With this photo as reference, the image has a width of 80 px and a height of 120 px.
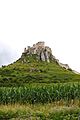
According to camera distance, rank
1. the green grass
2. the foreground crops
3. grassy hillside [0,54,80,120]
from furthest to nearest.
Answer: the foreground crops < grassy hillside [0,54,80,120] < the green grass

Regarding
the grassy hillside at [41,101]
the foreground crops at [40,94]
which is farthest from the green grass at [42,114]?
the foreground crops at [40,94]

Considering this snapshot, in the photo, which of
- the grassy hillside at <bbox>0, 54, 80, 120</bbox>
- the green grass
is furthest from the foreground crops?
the green grass

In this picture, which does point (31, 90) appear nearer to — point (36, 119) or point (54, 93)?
point (54, 93)

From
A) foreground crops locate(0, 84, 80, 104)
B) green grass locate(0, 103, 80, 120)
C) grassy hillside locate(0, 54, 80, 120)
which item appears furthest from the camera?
foreground crops locate(0, 84, 80, 104)

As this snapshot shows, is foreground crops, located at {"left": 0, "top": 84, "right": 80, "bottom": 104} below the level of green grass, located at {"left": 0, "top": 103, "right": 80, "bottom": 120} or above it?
above

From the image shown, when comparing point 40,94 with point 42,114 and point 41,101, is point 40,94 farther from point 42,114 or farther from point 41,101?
point 42,114

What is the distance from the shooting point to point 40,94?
42438 mm

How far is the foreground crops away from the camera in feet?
136

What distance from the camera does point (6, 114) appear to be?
23219 mm

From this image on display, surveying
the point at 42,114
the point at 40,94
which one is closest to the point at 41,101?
the point at 40,94

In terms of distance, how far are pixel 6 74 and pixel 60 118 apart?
164 metres

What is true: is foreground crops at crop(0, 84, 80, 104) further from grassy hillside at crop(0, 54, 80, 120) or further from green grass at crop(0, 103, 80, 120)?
green grass at crop(0, 103, 80, 120)

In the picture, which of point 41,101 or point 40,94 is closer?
point 40,94

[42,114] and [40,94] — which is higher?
[40,94]
